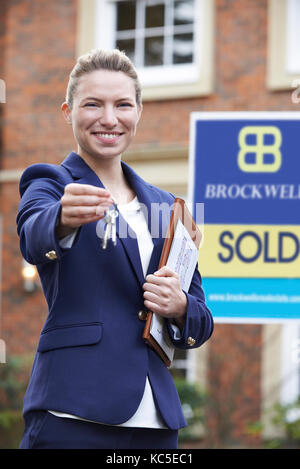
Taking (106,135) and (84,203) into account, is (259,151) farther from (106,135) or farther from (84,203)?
(84,203)

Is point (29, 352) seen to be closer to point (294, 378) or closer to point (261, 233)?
point (294, 378)

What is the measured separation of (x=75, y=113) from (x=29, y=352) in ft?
25.9

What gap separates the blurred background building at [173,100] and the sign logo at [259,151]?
15.3ft

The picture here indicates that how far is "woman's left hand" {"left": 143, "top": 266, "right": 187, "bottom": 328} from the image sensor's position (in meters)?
1.94

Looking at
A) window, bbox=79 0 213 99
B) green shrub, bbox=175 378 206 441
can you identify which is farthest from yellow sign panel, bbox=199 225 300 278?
window, bbox=79 0 213 99

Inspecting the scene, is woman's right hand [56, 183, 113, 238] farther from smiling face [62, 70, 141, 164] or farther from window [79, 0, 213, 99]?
window [79, 0, 213, 99]

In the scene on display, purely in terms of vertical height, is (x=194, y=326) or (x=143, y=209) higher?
(x=143, y=209)

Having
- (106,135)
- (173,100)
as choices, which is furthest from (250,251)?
(173,100)

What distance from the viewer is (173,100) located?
964cm

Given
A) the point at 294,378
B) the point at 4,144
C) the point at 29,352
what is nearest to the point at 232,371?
the point at 294,378

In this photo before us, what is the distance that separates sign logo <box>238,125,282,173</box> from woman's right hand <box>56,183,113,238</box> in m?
2.16

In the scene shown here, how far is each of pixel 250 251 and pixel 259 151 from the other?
1.51 feet

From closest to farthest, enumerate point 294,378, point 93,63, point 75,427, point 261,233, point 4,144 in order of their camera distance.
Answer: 1. point 75,427
2. point 93,63
3. point 261,233
4. point 294,378
5. point 4,144
